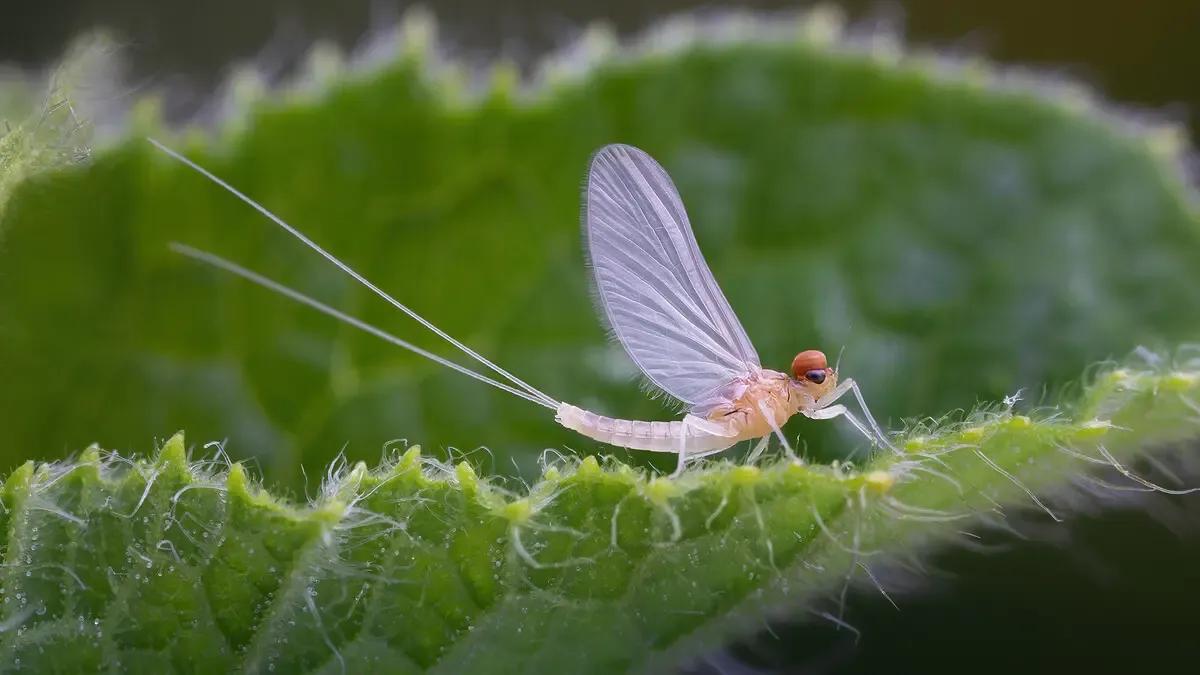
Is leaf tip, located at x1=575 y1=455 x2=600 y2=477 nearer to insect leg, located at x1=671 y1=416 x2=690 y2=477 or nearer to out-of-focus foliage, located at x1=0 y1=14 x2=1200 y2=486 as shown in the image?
insect leg, located at x1=671 y1=416 x2=690 y2=477

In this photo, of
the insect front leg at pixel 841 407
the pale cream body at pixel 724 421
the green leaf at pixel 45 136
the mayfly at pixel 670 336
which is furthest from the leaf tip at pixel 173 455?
the insect front leg at pixel 841 407

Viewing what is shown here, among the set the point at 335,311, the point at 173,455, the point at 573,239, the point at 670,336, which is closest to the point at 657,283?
the point at 670,336

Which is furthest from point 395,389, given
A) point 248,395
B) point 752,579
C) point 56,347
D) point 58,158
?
point 752,579

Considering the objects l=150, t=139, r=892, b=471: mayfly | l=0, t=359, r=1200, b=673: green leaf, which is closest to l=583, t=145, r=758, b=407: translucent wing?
l=150, t=139, r=892, b=471: mayfly

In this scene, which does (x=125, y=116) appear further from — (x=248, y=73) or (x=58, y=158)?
(x=58, y=158)

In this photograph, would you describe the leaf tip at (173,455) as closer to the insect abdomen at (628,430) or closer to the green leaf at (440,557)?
the green leaf at (440,557)

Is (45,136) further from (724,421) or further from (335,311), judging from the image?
(724,421)

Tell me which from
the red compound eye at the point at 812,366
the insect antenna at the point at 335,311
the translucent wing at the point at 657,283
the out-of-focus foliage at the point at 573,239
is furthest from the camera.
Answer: the out-of-focus foliage at the point at 573,239
